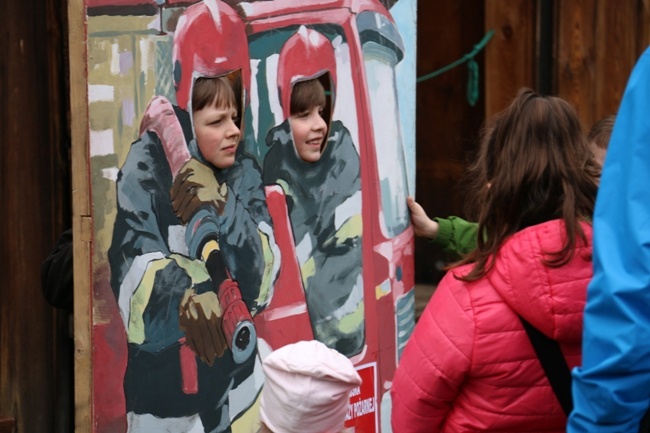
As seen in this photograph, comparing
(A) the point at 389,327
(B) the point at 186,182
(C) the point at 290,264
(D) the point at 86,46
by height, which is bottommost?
(A) the point at 389,327

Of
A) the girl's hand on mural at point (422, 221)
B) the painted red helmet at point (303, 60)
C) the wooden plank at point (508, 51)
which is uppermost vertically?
the wooden plank at point (508, 51)

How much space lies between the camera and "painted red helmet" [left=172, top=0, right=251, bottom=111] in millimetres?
2545

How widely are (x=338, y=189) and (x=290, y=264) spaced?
28cm

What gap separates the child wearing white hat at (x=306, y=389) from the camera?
2.17 meters

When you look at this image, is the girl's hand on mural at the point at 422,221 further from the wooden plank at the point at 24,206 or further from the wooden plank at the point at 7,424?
the wooden plank at the point at 7,424

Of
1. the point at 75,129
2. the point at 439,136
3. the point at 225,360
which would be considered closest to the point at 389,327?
the point at 225,360

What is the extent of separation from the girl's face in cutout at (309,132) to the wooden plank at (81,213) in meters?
0.69

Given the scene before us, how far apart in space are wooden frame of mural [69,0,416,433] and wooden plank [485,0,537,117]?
1.79 metres

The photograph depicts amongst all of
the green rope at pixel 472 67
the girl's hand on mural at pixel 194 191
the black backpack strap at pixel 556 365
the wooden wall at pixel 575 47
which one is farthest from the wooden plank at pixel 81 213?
the wooden wall at pixel 575 47

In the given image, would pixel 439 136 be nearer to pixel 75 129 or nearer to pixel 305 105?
pixel 305 105

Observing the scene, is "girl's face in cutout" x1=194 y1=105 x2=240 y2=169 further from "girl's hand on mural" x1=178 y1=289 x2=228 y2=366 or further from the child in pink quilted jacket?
the child in pink quilted jacket

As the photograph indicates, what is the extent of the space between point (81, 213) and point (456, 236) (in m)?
1.32

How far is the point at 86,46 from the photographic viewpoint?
7.61 feet

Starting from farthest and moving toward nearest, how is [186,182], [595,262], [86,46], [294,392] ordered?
[186,182] → [86,46] → [294,392] → [595,262]
